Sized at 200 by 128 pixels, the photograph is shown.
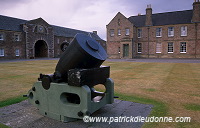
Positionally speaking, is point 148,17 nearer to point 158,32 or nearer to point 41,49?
point 158,32

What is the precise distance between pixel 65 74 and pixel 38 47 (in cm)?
3968

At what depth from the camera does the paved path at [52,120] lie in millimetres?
3252

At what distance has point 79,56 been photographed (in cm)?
326

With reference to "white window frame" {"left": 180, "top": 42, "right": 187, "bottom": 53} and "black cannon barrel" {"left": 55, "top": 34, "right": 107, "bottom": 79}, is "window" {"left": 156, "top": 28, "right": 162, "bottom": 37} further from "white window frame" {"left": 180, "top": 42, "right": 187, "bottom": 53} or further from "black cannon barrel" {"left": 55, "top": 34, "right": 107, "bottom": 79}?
"black cannon barrel" {"left": 55, "top": 34, "right": 107, "bottom": 79}

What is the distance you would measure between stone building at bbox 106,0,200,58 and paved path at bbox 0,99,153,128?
28.6 meters

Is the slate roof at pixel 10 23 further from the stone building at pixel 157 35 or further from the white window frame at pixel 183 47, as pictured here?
the white window frame at pixel 183 47

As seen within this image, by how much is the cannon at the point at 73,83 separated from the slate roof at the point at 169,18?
3186 centimetres

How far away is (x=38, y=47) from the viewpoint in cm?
4028

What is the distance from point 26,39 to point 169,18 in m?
29.5

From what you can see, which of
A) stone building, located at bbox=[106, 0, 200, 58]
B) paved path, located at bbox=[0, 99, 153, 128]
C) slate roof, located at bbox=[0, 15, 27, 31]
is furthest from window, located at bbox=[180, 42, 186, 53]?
slate roof, located at bbox=[0, 15, 27, 31]

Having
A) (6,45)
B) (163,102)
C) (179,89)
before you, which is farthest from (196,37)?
(6,45)

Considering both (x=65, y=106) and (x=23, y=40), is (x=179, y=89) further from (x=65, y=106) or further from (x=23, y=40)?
(x=23, y=40)

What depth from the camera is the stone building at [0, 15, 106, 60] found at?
30.8 m

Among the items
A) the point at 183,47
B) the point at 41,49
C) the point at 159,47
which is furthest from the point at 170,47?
the point at 41,49
